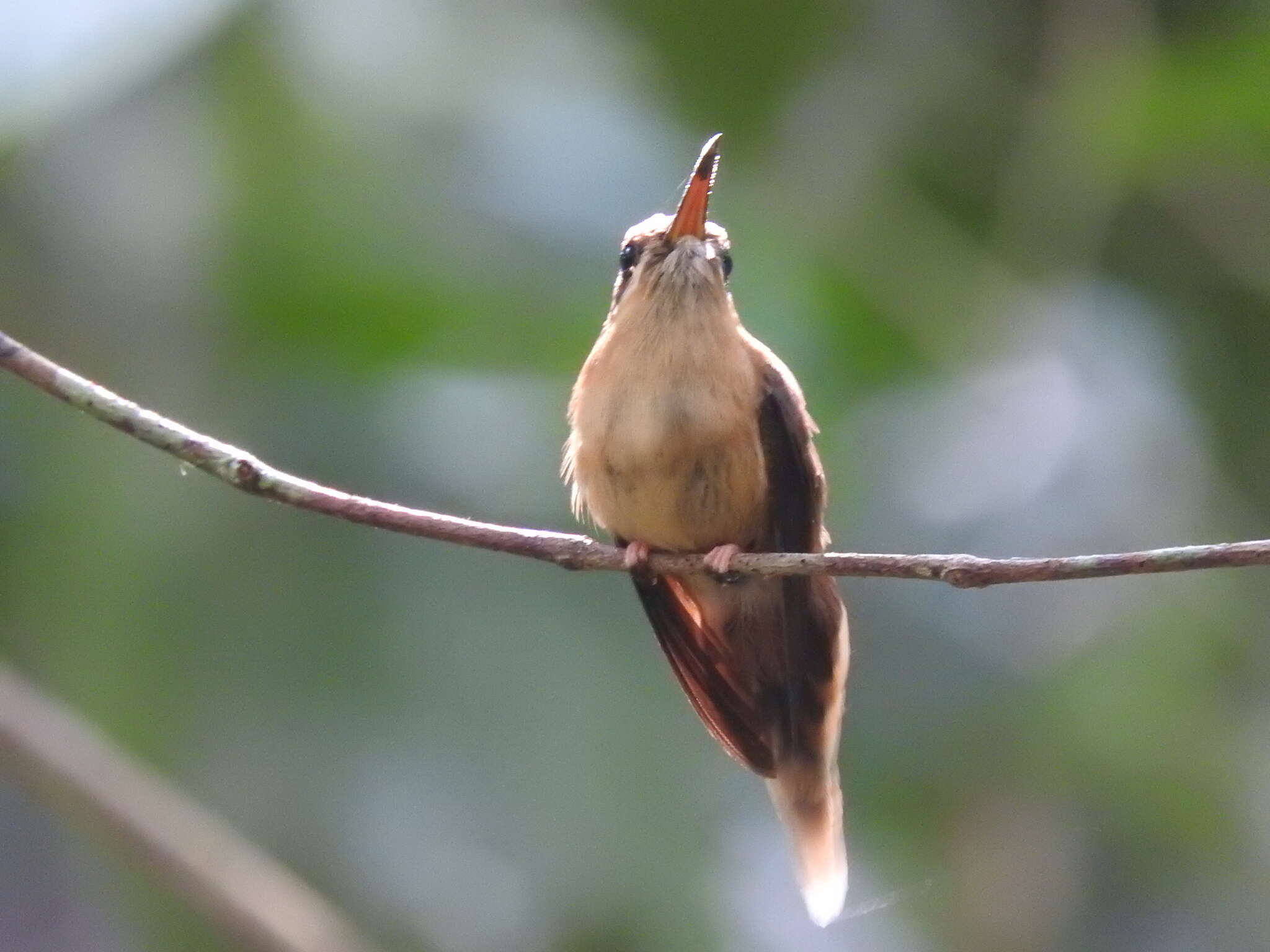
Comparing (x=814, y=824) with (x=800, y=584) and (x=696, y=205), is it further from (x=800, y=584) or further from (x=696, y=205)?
(x=696, y=205)

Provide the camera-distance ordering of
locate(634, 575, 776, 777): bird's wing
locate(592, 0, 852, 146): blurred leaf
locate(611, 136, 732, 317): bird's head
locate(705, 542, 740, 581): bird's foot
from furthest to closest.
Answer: locate(592, 0, 852, 146): blurred leaf → locate(634, 575, 776, 777): bird's wing → locate(611, 136, 732, 317): bird's head → locate(705, 542, 740, 581): bird's foot

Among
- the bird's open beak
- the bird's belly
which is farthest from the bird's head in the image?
the bird's belly

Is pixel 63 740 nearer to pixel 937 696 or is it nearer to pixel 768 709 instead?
pixel 768 709

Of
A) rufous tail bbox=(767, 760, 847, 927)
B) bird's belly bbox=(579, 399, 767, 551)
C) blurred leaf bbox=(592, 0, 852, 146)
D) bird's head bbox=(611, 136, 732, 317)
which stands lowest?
rufous tail bbox=(767, 760, 847, 927)

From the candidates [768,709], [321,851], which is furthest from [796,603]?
[321,851]

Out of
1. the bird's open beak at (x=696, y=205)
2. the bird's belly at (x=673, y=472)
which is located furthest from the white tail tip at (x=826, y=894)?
the bird's open beak at (x=696, y=205)

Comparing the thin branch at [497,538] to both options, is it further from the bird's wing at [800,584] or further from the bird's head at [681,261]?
the bird's head at [681,261]

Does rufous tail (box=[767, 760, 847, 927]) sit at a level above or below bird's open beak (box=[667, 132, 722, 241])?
below

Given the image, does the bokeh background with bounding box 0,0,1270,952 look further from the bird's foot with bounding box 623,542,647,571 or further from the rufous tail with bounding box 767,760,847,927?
the bird's foot with bounding box 623,542,647,571
